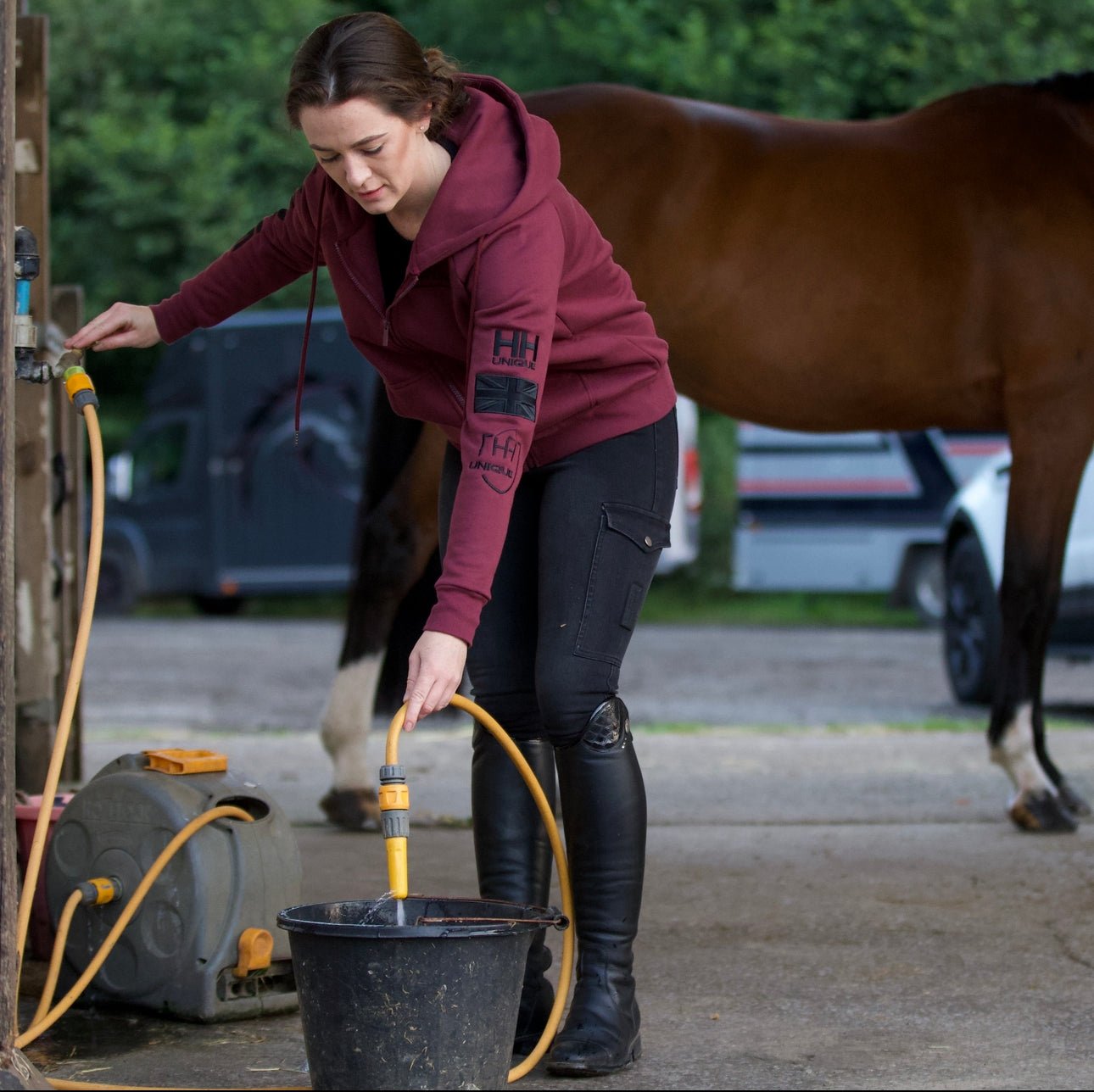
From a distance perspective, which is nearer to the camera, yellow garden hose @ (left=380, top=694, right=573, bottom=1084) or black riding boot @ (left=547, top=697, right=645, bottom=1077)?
yellow garden hose @ (left=380, top=694, right=573, bottom=1084)

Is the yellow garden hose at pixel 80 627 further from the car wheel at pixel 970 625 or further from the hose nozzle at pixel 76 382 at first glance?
the car wheel at pixel 970 625

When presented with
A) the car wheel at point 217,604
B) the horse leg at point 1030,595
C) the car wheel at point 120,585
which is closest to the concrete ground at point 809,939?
the horse leg at point 1030,595

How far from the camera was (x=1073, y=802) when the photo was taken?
16.1 ft

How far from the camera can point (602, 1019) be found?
273 centimetres

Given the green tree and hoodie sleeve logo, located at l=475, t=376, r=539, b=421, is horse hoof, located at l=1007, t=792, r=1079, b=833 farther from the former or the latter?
the green tree

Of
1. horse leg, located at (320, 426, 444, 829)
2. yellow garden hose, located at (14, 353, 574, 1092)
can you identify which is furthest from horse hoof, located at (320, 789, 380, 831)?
yellow garden hose, located at (14, 353, 574, 1092)

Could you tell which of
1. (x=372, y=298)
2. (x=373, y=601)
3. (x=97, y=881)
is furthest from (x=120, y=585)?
(x=372, y=298)

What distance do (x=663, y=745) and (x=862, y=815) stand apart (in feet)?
5.28

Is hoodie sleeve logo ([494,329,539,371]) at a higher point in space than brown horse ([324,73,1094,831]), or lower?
higher

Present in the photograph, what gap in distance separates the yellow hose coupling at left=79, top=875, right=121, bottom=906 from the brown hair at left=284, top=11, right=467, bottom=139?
1392 mm

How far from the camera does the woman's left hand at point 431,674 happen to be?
2.32m

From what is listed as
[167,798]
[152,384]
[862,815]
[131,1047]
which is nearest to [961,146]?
[862,815]

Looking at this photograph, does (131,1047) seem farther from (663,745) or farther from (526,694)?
(663,745)

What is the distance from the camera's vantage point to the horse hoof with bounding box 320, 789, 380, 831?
188 inches
